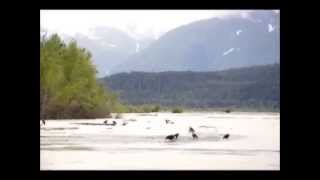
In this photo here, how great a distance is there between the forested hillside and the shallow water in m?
0.12

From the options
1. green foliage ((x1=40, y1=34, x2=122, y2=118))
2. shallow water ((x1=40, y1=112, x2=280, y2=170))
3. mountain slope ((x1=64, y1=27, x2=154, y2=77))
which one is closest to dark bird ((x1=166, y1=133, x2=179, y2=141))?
shallow water ((x1=40, y1=112, x2=280, y2=170))

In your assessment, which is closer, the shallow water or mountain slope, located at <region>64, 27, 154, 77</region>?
the shallow water

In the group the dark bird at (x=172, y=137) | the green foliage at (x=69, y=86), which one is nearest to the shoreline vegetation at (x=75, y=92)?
the green foliage at (x=69, y=86)

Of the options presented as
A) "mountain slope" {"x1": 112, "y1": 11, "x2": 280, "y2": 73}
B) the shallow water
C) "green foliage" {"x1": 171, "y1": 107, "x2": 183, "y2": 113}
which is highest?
"mountain slope" {"x1": 112, "y1": 11, "x2": 280, "y2": 73}

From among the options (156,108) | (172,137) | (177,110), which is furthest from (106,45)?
(172,137)

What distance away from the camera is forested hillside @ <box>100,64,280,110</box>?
20.5 ft

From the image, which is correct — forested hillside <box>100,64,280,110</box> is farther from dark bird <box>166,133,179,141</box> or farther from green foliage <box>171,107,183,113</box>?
dark bird <box>166,133,179,141</box>

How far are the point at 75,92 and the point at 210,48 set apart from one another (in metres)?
1.27

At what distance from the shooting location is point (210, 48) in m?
6.44

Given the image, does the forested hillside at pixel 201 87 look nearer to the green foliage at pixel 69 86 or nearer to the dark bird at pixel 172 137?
the green foliage at pixel 69 86
